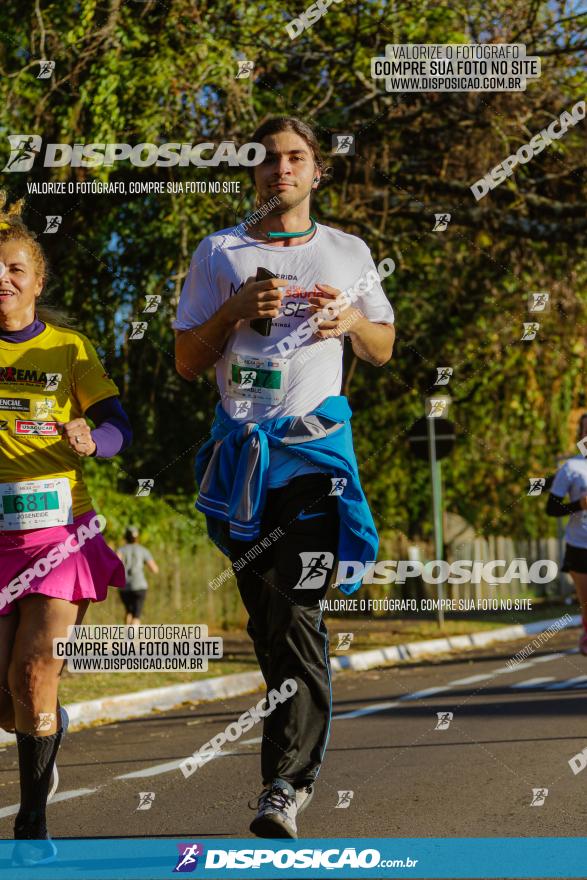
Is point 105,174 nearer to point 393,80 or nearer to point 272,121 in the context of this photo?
point 393,80

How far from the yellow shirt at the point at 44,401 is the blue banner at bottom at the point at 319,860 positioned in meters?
1.14

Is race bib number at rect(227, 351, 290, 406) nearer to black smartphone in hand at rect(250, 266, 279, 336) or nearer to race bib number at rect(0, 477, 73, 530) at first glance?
black smartphone in hand at rect(250, 266, 279, 336)

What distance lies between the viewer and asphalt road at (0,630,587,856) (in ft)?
16.6

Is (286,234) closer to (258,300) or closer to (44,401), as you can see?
(258,300)

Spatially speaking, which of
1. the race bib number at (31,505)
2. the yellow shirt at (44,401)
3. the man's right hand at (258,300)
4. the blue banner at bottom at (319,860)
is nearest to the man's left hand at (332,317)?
the man's right hand at (258,300)

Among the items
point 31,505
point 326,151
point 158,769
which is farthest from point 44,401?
point 326,151

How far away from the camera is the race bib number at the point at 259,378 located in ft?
13.9

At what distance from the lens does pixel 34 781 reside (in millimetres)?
4355

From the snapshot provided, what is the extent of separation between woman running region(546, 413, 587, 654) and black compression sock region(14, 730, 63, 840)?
Answer: 689cm

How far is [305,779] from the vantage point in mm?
4160

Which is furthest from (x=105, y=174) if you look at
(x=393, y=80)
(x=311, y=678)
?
(x=311, y=678)

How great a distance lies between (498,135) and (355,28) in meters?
1.75

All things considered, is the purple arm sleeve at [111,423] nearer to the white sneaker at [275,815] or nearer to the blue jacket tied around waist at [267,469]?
the blue jacket tied around waist at [267,469]

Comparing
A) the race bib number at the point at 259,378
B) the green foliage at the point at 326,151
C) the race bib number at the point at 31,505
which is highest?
the green foliage at the point at 326,151
